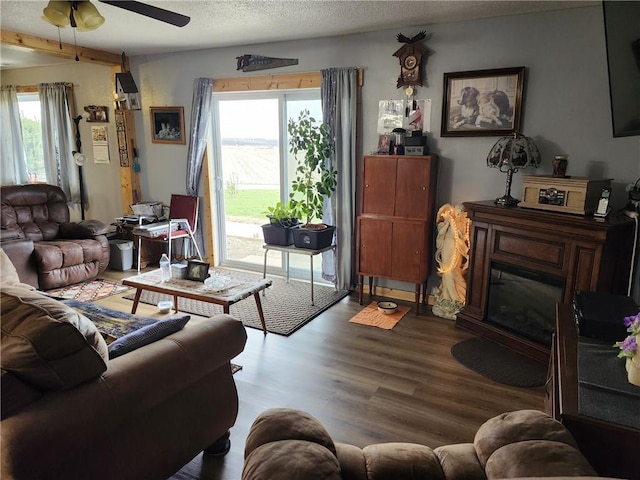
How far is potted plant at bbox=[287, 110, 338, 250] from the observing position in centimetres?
422

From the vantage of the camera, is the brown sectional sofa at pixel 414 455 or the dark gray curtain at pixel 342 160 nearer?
the brown sectional sofa at pixel 414 455

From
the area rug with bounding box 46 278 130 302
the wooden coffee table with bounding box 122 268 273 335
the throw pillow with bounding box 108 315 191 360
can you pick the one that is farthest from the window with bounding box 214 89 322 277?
the throw pillow with bounding box 108 315 191 360

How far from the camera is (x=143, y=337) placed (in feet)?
6.12

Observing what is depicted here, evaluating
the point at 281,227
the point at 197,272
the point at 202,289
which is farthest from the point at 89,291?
the point at 281,227

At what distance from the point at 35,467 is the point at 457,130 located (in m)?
3.60

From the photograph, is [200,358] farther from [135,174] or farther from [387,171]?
[135,174]

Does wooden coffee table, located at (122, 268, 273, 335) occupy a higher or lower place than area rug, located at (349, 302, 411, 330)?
higher

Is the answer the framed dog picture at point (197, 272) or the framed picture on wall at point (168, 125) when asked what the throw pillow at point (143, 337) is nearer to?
the framed dog picture at point (197, 272)

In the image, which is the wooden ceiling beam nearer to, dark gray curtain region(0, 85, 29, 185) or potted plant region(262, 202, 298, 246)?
dark gray curtain region(0, 85, 29, 185)

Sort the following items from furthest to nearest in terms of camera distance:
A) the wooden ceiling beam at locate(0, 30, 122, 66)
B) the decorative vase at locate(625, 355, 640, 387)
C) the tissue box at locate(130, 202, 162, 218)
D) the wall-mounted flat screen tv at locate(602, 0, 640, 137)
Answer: the tissue box at locate(130, 202, 162, 218) → the wooden ceiling beam at locate(0, 30, 122, 66) → the wall-mounted flat screen tv at locate(602, 0, 640, 137) → the decorative vase at locate(625, 355, 640, 387)

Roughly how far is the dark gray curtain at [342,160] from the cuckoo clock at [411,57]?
1.49ft

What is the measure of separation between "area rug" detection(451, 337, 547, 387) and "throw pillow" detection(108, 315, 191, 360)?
201 centimetres

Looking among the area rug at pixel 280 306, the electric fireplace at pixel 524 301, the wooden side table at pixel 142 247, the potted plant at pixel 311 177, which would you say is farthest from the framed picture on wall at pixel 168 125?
the electric fireplace at pixel 524 301

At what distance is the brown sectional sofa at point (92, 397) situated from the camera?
1313 millimetres
